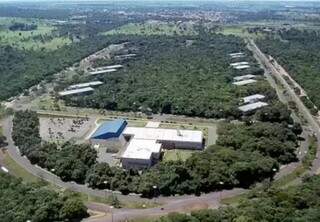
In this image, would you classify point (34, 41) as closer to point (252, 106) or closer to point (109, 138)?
point (252, 106)

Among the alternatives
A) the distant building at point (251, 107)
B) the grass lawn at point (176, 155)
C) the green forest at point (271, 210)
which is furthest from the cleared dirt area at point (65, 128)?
the green forest at point (271, 210)

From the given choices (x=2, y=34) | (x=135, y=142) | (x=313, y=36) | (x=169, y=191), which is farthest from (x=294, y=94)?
(x=2, y=34)

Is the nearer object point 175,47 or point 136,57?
point 136,57

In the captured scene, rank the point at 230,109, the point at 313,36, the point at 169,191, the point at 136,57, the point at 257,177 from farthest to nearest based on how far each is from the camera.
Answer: the point at 313,36, the point at 136,57, the point at 230,109, the point at 257,177, the point at 169,191

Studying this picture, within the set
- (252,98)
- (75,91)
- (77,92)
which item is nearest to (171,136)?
(252,98)

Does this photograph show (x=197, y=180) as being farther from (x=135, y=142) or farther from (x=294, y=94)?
(x=294, y=94)

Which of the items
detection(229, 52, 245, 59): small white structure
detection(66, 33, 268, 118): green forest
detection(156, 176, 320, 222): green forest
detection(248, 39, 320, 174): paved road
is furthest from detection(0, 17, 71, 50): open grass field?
detection(156, 176, 320, 222): green forest
